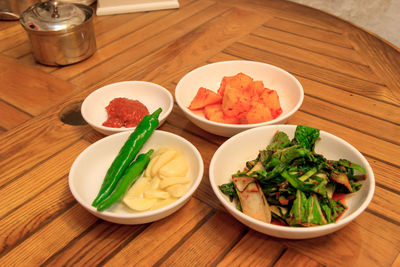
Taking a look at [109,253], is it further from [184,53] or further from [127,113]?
[184,53]

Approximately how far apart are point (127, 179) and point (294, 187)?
0.43 metres

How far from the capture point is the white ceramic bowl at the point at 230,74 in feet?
4.10

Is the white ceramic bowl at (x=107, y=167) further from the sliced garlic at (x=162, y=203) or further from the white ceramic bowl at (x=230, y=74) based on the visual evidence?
the white ceramic bowl at (x=230, y=74)

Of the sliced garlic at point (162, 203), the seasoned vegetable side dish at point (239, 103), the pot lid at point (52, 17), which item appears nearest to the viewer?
the sliced garlic at point (162, 203)

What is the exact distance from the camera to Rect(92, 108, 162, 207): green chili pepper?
968 millimetres

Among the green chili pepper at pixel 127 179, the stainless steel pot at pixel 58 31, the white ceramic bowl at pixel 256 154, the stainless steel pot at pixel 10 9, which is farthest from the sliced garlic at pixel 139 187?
the stainless steel pot at pixel 10 9

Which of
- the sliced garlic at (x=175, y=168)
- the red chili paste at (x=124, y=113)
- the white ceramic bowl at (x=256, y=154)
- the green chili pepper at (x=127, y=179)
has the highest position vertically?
the white ceramic bowl at (x=256, y=154)

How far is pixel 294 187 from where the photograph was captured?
0.89 meters

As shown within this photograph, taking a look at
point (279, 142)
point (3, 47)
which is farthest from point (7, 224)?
point (3, 47)

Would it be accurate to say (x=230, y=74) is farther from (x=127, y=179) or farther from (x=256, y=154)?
(x=127, y=179)

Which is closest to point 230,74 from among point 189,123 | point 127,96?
point 189,123

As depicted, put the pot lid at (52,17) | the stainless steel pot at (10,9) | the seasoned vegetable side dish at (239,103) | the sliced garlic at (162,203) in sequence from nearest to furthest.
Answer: the sliced garlic at (162,203) < the seasoned vegetable side dish at (239,103) < the pot lid at (52,17) < the stainless steel pot at (10,9)

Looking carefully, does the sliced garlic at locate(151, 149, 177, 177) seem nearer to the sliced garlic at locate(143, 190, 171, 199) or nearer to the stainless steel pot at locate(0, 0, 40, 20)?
the sliced garlic at locate(143, 190, 171, 199)

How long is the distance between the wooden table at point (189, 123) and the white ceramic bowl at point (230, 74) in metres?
0.07
